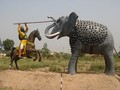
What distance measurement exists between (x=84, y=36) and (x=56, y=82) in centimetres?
241

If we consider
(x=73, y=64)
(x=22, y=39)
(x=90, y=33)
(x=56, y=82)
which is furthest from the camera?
(x=22, y=39)

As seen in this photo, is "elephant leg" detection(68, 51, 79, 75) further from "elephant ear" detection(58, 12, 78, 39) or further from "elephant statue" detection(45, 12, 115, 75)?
"elephant ear" detection(58, 12, 78, 39)

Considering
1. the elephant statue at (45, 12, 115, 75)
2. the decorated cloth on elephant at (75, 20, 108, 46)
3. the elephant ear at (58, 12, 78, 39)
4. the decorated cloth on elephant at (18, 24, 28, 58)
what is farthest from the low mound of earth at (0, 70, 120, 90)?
the decorated cloth on elephant at (18, 24, 28, 58)

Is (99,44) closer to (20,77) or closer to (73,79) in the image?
(73,79)

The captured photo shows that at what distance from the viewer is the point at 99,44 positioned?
12781 mm

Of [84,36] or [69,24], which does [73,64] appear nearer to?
[84,36]

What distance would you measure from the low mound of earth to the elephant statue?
2.33 ft

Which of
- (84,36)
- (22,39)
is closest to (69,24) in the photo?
(84,36)

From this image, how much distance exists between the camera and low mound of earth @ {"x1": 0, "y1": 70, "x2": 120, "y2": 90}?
1187 cm

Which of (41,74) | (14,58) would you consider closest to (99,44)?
(41,74)

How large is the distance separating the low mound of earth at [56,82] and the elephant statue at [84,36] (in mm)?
711

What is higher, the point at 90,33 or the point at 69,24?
the point at 69,24

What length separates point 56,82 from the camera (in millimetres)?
12023

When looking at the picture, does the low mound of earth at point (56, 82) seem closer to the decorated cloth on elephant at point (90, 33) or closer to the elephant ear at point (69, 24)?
the decorated cloth on elephant at point (90, 33)
